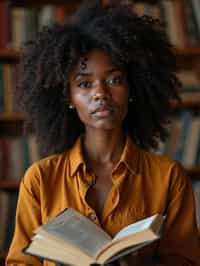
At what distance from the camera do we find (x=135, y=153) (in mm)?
1290

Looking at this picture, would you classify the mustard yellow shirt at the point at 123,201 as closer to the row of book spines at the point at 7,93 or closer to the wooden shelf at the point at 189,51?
the row of book spines at the point at 7,93

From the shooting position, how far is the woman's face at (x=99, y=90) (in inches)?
46.8

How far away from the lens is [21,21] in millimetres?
1968

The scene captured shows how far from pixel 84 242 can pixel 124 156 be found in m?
0.32

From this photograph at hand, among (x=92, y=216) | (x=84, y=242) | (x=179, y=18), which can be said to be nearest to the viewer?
(x=84, y=242)

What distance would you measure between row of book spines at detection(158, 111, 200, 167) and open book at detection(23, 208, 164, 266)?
0.95 meters

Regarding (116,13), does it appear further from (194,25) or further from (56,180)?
(194,25)

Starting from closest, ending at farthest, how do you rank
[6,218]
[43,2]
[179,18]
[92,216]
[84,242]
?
[84,242] < [92,216] < [6,218] < [179,18] < [43,2]

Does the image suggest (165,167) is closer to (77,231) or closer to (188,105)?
(77,231)

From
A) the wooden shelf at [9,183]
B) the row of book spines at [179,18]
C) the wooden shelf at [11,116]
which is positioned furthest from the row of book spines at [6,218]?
the row of book spines at [179,18]

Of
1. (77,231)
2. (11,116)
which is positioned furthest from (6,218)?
(77,231)

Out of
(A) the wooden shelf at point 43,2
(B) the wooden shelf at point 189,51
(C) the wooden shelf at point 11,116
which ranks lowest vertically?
(C) the wooden shelf at point 11,116

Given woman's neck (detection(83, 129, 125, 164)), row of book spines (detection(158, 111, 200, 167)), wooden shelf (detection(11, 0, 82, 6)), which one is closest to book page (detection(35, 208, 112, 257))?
woman's neck (detection(83, 129, 125, 164))

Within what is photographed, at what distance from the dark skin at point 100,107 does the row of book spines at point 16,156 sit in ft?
2.28
